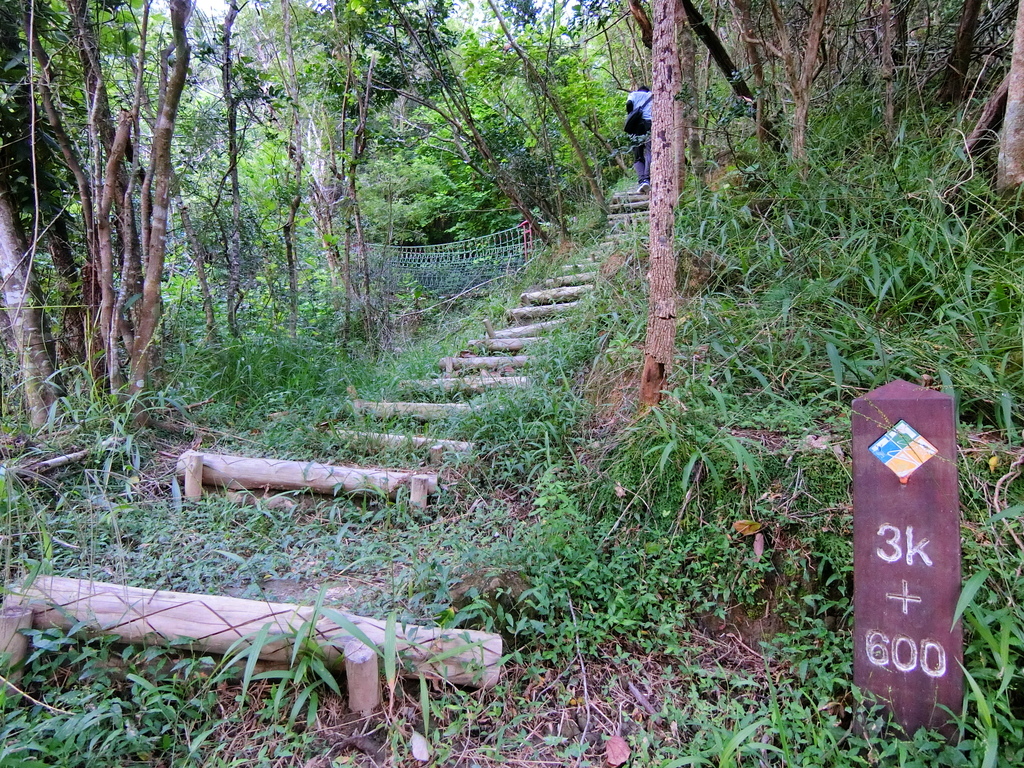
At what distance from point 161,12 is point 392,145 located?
2.99 metres

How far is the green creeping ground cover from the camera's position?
161cm

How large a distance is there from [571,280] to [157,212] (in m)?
3.53

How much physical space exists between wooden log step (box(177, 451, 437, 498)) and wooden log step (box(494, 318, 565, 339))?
80.2 inches

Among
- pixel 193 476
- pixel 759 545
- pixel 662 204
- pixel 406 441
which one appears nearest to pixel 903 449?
pixel 759 545

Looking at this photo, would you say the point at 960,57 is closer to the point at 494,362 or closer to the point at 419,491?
the point at 494,362

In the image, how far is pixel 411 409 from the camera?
3.79 m

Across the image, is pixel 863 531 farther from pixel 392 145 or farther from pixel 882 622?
pixel 392 145

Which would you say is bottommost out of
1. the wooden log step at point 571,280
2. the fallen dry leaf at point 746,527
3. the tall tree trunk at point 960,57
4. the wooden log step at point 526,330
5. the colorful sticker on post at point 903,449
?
the fallen dry leaf at point 746,527

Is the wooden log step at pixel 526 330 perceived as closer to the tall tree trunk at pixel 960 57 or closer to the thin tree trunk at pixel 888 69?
the thin tree trunk at pixel 888 69

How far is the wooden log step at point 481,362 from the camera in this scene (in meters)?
4.21

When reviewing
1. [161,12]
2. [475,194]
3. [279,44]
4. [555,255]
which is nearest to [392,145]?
[279,44]

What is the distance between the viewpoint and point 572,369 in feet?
12.0

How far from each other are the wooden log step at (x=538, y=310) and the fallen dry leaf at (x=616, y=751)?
351 centimetres

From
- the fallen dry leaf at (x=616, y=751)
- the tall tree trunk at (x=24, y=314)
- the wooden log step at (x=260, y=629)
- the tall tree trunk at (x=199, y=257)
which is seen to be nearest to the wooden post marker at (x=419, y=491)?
the wooden log step at (x=260, y=629)
